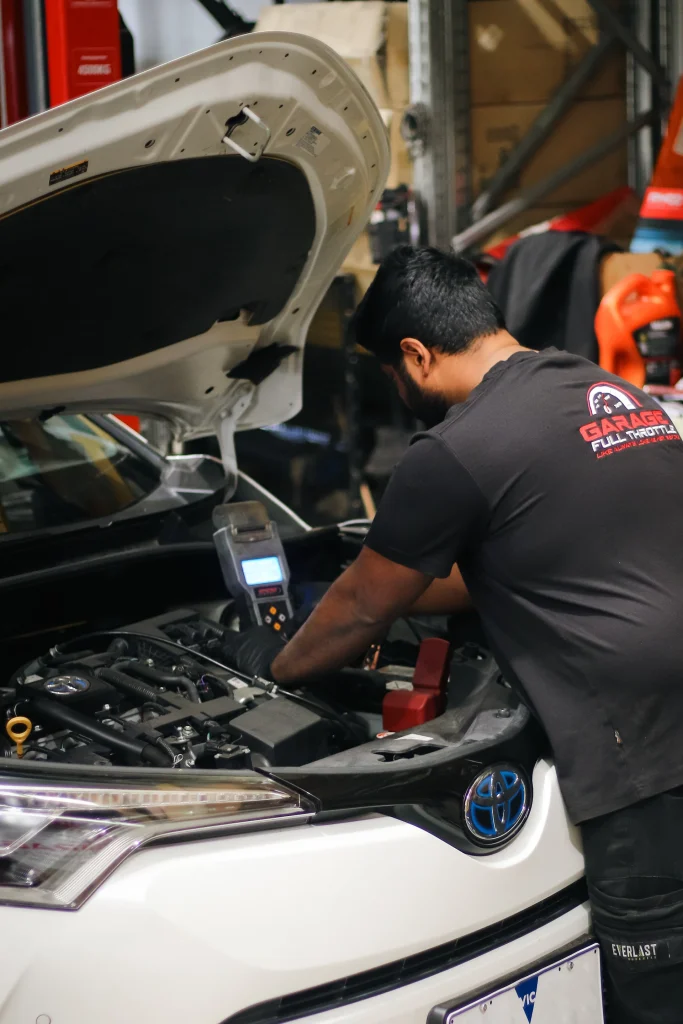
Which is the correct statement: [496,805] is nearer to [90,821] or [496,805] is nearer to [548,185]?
[90,821]

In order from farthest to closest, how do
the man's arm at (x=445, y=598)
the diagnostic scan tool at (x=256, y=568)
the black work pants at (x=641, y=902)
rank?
the diagnostic scan tool at (x=256, y=568)
the man's arm at (x=445, y=598)
the black work pants at (x=641, y=902)

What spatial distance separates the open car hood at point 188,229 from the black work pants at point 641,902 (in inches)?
51.6

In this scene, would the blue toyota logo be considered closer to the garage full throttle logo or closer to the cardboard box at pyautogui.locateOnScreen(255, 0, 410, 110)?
the garage full throttle logo

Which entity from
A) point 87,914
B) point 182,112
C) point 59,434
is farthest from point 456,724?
point 59,434

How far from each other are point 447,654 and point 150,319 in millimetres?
978

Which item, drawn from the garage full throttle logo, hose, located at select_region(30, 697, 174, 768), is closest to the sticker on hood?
the garage full throttle logo

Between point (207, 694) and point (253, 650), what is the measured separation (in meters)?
0.18

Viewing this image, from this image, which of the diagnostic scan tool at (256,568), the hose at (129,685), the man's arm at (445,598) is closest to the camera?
the hose at (129,685)

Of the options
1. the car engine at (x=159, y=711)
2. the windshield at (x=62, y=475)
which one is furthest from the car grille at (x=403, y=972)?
the windshield at (x=62, y=475)

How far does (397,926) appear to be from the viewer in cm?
145

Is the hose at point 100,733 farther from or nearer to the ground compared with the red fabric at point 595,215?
farther from the ground

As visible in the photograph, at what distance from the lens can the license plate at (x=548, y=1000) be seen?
4.90 ft

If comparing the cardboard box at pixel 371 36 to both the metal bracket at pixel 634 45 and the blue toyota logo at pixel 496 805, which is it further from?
the blue toyota logo at pixel 496 805

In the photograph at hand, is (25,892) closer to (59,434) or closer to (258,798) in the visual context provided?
(258,798)
